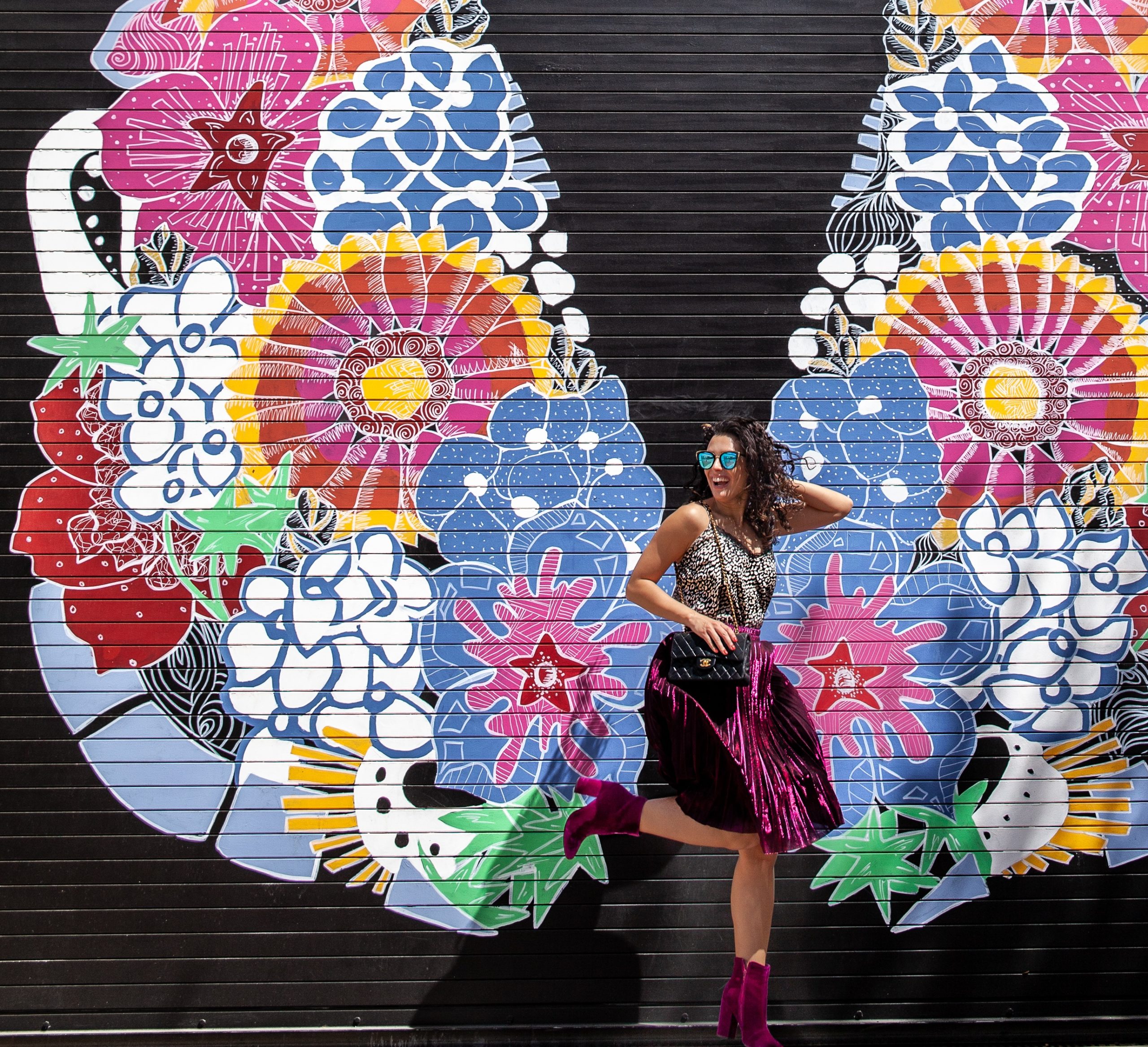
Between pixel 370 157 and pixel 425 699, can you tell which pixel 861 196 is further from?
pixel 425 699

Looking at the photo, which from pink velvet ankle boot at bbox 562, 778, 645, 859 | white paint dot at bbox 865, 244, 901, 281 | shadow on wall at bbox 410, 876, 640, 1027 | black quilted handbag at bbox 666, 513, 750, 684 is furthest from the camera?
white paint dot at bbox 865, 244, 901, 281

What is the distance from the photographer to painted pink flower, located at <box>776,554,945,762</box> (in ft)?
13.0

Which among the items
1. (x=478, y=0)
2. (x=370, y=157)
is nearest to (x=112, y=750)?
(x=370, y=157)

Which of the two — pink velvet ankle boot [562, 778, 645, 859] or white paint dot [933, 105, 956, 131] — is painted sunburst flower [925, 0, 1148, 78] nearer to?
white paint dot [933, 105, 956, 131]

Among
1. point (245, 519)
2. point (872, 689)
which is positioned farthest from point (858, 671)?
point (245, 519)

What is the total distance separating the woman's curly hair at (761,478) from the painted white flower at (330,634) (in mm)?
1378

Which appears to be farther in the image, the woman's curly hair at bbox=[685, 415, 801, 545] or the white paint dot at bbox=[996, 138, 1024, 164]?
the white paint dot at bbox=[996, 138, 1024, 164]

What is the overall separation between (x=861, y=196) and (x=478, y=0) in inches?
71.9

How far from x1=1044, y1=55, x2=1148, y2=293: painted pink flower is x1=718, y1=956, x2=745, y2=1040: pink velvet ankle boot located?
3.23m

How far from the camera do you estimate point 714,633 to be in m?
3.25

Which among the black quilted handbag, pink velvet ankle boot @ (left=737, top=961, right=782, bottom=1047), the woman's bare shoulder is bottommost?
pink velvet ankle boot @ (left=737, top=961, right=782, bottom=1047)

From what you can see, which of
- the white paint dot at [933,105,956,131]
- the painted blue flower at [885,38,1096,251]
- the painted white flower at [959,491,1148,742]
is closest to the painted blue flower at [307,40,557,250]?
the painted blue flower at [885,38,1096,251]

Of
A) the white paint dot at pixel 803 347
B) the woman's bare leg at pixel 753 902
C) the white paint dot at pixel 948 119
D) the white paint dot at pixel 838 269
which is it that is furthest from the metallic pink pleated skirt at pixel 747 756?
the white paint dot at pixel 948 119

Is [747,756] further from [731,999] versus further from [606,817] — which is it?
[731,999]
